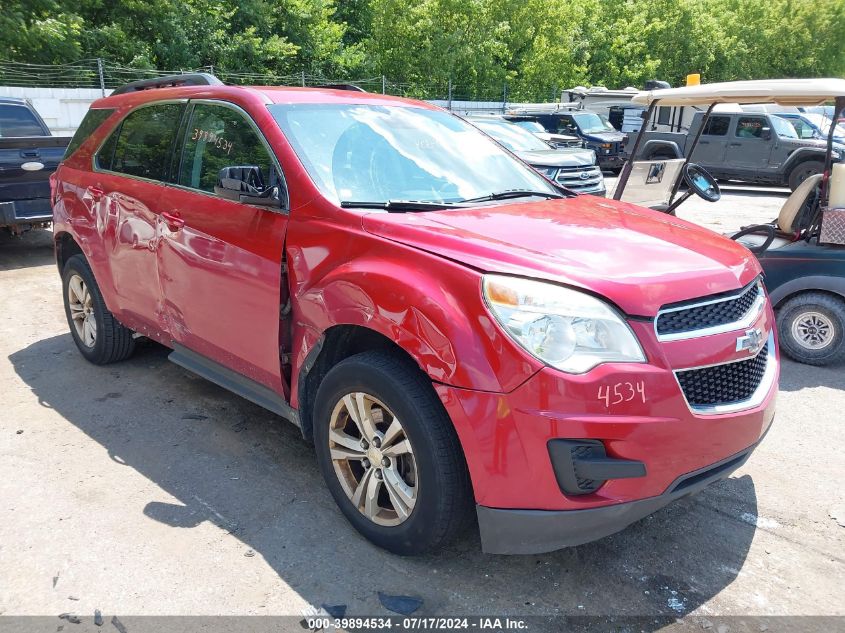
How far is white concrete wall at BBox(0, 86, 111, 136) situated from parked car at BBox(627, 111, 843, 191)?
13.2 meters

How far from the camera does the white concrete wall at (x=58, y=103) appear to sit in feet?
53.1

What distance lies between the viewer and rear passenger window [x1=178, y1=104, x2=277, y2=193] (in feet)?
11.7

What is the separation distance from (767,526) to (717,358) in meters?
1.16

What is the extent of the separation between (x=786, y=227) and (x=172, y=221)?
4.58 m

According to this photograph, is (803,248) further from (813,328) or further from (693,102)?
(693,102)

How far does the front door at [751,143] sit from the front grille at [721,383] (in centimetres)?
1606

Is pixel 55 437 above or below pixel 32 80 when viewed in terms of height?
below

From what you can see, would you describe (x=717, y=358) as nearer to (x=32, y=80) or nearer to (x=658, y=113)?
(x=658, y=113)

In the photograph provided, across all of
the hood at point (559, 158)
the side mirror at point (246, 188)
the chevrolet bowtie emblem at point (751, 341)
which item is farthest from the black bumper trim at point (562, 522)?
the hood at point (559, 158)

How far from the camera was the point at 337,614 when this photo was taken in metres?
2.65

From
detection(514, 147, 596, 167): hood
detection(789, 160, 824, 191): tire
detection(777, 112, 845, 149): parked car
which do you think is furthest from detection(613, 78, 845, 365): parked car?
detection(777, 112, 845, 149): parked car

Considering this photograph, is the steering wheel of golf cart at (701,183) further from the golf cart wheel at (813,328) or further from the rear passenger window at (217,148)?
the rear passenger window at (217,148)

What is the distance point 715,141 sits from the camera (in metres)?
17.5

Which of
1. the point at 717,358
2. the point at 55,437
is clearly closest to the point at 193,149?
the point at 55,437
